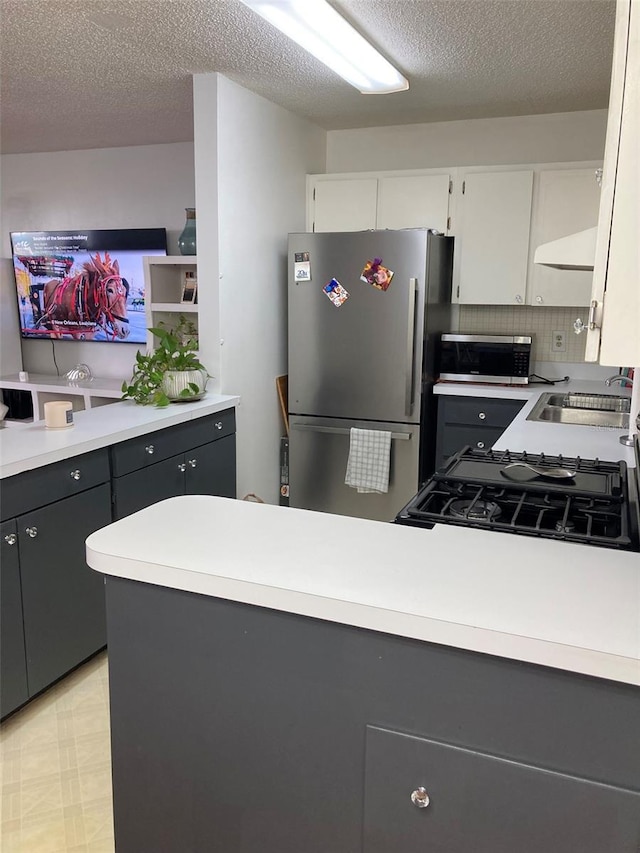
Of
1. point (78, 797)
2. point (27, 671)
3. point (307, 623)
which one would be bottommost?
point (78, 797)

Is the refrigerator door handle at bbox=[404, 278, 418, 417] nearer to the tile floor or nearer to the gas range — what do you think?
the gas range

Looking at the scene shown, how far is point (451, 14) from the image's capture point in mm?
2443

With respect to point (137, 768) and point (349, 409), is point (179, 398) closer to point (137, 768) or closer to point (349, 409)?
point (349, 409)

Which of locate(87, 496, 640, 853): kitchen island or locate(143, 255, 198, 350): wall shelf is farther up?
locate(143, 255, 198, 350): wall shelf

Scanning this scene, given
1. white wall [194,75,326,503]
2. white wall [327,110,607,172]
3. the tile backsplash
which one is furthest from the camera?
the tile backsplash

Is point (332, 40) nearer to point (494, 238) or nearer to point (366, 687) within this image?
point (494, 238)

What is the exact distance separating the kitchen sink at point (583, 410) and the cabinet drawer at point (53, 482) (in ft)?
5.84

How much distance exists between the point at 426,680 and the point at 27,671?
5.60 ft

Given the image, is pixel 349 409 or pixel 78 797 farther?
pixel 349 409

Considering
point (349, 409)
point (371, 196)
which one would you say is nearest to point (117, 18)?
point (371, 196)

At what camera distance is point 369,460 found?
3746 millimetres

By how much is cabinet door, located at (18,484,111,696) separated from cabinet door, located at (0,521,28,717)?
0.03 m

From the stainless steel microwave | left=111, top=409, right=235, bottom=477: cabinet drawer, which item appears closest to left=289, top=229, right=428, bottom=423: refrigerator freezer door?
the stainless steel microwave

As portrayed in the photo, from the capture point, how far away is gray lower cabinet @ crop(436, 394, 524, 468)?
143 inches
